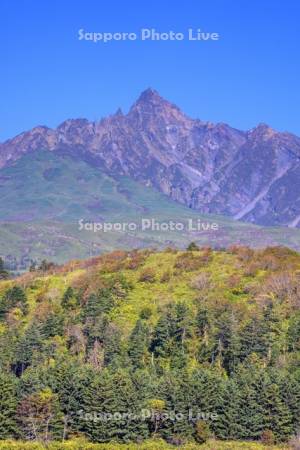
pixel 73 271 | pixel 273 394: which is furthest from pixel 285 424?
pixel 73 271

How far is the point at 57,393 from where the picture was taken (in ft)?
270

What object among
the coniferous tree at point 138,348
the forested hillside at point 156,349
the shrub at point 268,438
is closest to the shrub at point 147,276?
the forested hillside at point 156,349

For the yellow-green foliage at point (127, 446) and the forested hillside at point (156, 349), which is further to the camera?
the forested hillside at point (156, 349)

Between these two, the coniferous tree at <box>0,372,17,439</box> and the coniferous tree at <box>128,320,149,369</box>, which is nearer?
the coniferous tree at <box>0,372,17,439</box>

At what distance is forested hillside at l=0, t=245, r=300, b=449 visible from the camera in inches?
3142

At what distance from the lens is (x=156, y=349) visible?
322ft

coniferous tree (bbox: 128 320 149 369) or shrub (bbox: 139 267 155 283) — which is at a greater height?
shrub (bbox: 139 267 155 283)

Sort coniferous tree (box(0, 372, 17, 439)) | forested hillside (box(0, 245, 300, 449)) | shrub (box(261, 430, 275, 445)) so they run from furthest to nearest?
1. forested hillside (box(0, 245, 300, 449))
2. coniferous tree (box(0, 372, 17, 439))
3. shrub (box(261, 430, 275, 445))

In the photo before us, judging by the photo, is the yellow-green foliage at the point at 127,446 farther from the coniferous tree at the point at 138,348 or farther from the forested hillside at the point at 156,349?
the coniferous tree at the point at 138,348

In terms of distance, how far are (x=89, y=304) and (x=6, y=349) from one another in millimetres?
12695

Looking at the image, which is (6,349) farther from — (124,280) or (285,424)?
(285,424)

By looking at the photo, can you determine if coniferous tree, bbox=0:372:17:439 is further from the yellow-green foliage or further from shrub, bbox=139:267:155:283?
shrub, bbox=139:267:155:283

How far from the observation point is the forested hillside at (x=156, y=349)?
262 ft

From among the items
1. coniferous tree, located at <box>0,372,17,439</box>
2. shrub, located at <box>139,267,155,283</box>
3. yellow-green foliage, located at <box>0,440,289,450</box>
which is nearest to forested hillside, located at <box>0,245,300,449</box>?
coniferous tree, located at <box>0,372,17,439</box>
